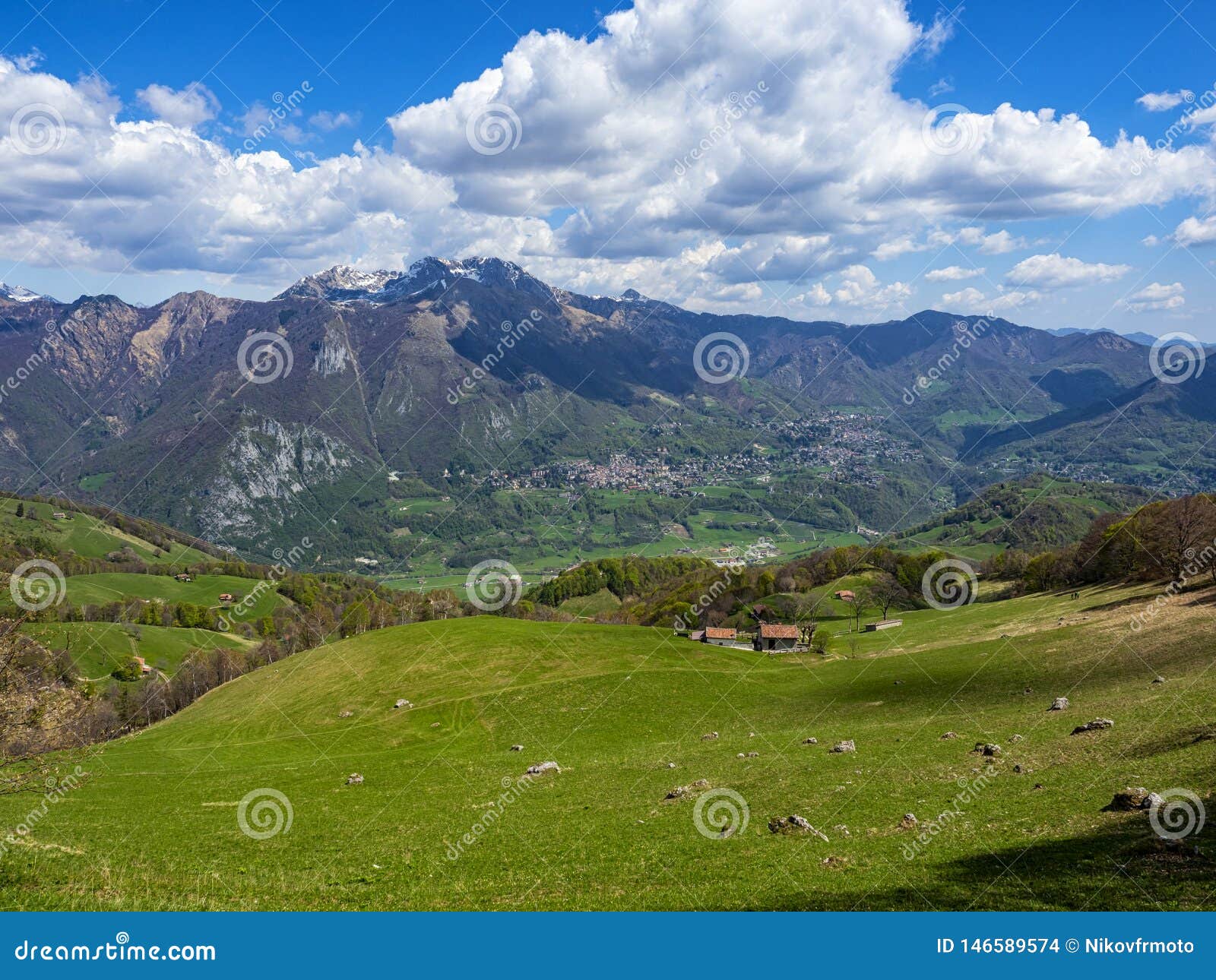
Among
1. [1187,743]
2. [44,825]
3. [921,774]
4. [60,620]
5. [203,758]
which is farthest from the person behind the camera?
[60,620]

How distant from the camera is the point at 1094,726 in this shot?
33.8m

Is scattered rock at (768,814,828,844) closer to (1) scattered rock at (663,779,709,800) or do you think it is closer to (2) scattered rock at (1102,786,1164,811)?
(1) scattered rock at (663,779,709,800)

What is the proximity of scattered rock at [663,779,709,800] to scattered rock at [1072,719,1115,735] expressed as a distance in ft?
59.6

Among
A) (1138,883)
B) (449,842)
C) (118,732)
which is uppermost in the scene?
(1138,883)

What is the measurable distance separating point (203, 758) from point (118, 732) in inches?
2280

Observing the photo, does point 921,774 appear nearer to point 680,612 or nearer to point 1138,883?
point 1138,883

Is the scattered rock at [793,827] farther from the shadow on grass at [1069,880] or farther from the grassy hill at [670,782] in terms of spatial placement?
the shadow on grass at [1069,880]

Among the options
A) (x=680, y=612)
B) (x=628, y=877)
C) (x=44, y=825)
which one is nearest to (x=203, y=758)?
(x=44, y=825)

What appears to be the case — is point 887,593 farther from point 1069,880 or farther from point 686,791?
point 1069,880

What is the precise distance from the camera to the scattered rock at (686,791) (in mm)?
33938

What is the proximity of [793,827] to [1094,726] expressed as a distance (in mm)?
18402

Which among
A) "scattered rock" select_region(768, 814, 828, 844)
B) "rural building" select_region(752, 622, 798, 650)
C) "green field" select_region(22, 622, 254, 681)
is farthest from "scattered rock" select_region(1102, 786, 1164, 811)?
"green field" select_region(22, 622, 254, 681)

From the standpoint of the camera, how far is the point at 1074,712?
38.6 meters

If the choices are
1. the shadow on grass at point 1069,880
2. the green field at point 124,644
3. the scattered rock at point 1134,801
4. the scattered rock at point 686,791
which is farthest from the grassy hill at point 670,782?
the green field at point 124,644
